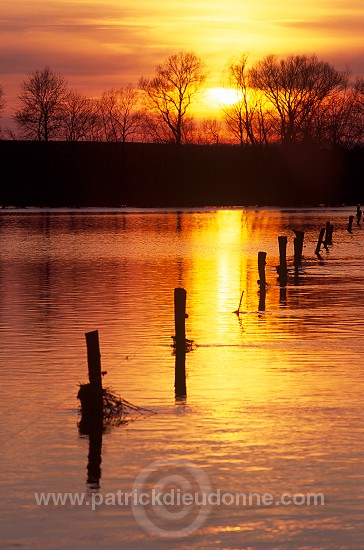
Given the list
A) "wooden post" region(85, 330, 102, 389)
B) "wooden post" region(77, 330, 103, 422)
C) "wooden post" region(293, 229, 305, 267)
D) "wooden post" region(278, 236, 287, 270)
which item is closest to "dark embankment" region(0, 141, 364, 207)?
"wooden post" region(293, 229, 305, 267)

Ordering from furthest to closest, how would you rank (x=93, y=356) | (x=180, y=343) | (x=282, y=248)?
(x=282, y=248) → (x=180, y=343) → (x=93, y=356)

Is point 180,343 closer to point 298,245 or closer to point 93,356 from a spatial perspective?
point 93,356

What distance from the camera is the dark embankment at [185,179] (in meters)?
143

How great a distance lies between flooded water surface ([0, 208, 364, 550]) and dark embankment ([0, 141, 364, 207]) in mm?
106065

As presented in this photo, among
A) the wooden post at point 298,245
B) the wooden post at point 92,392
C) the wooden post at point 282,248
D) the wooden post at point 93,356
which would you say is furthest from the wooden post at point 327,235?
the wooden post at point 93,356

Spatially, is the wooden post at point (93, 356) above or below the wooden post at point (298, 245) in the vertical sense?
above

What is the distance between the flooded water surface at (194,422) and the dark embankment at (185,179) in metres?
106

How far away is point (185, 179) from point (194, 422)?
131625 millimetres

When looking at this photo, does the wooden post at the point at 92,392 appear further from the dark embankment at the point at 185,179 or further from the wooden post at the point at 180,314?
the dark embankment at the point at 185,179

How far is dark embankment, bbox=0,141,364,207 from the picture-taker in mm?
143000

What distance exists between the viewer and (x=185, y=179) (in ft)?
482

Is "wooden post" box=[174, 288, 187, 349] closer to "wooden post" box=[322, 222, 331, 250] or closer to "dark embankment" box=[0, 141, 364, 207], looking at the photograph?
"wooden post" box=[322, 222, 331, 250]

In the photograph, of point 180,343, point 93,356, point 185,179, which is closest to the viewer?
point 93,356

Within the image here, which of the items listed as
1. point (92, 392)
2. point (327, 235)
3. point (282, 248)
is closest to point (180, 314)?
point (92, 392)
